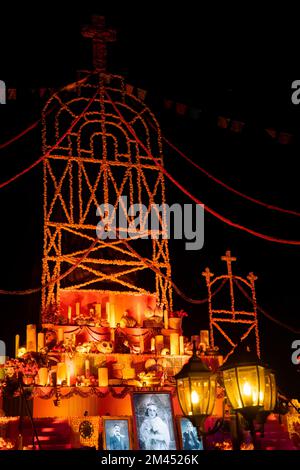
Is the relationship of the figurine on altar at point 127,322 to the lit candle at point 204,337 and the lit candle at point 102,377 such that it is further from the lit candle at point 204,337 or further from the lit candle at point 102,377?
the lit candle at point 102,377

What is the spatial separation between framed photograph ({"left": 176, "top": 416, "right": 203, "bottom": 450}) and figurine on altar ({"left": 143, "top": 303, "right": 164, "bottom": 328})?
2386mm

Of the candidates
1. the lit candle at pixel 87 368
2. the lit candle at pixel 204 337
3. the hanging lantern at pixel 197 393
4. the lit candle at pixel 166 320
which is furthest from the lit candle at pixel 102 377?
the hanging lantern at pixel 197 393

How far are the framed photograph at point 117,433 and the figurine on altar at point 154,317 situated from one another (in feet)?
8.67

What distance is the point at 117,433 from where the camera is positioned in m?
7.66

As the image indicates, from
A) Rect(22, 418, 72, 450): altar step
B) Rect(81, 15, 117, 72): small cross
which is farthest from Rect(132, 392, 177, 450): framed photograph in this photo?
Rect(81, 15, 117, 72): small cross

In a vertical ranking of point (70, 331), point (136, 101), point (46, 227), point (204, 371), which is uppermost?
point (136, 101)

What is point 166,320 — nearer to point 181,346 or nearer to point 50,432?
point 181,346

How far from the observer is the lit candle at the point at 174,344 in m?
9.85

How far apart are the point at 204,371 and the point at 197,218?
288 inches

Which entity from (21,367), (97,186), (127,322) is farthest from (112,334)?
(97,186)
